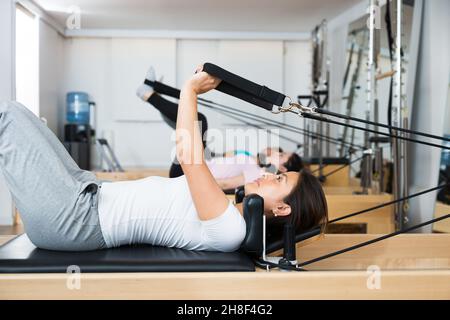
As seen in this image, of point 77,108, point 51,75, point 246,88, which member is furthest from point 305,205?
point 77,108

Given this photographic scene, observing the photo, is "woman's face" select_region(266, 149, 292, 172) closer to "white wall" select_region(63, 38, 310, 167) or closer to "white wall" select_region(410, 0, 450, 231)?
"white wall" select_region(410, 0, 450, 231)

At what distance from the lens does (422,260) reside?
2195 mm

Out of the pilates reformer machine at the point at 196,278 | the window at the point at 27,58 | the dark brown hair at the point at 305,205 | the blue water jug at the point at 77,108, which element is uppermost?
the window at the point at 27,58

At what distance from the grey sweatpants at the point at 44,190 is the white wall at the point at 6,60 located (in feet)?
10.7

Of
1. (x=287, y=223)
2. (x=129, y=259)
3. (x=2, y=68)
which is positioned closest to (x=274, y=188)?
Result: (x=287, y=223)

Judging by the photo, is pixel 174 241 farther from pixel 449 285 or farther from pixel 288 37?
pixel 288 37

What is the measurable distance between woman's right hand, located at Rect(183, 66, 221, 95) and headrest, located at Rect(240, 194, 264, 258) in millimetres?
362

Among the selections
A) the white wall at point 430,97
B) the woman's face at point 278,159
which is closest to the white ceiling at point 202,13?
the white wall at point 430,97

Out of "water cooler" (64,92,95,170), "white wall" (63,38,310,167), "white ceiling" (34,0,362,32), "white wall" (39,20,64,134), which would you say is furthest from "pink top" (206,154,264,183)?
"white wall" (63,38,310,167)

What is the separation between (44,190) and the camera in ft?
5.78

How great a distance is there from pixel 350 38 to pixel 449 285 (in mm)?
5391

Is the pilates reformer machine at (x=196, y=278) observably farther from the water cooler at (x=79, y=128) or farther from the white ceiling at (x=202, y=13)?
the water cooler at (x=79, y=128)

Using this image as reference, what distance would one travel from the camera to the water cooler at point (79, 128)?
24.9 feet

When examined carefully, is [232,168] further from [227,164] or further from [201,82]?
[201,82]
